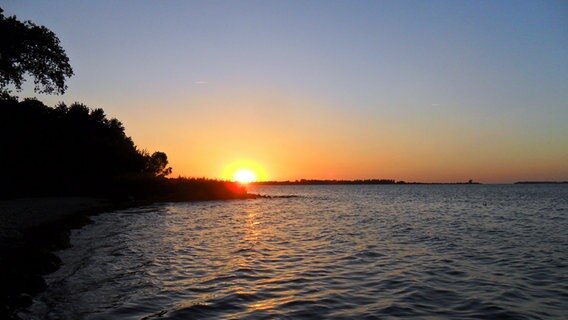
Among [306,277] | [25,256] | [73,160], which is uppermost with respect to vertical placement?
[73,160]

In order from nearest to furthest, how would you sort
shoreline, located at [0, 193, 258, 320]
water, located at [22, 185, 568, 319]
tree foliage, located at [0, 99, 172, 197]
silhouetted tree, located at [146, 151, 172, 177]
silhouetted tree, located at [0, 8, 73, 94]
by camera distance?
shoreline, located at [0, 193, 258, 320], water, located at [22, 185, 568, 319], silhouetted tree, located at [0, 8, 73, 94], tree foliage, located at [0, 99, 172, 197], silhouetted tree, located at [146, 151, 172, 177]

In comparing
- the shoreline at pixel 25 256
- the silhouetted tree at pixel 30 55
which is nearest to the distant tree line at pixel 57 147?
the silhouetted tree at pixel 30 55

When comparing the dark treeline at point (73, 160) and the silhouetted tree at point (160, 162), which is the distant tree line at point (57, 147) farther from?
the silhouetted tree at point (160, 162)

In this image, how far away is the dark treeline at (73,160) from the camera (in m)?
51.0

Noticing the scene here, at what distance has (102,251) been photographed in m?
20.2

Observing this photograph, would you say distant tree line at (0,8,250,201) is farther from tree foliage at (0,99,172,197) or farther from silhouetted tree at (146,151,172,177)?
silhouetted tree at (146,151,172,177)

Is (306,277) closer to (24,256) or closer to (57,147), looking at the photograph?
(24,256)

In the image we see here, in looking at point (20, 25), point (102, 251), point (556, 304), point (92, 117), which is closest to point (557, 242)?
point (556, 304)

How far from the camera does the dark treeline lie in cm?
5095

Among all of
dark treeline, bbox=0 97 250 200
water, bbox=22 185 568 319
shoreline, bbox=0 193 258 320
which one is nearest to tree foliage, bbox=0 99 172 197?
dark treeline, bbox=0 97 250 200

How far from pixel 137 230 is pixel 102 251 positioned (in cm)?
966

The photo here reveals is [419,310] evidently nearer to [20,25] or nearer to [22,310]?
[22,310]

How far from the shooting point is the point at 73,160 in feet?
209

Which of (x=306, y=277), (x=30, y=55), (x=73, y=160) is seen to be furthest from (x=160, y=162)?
(x=306, y=277)
